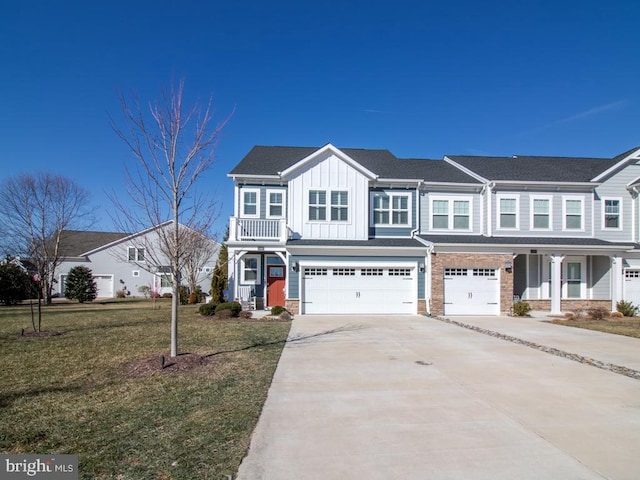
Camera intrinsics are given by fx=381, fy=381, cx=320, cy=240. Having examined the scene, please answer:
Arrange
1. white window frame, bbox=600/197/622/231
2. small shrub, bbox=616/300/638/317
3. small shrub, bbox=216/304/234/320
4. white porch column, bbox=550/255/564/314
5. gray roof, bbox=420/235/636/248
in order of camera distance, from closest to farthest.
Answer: small shrub, bbox=216/304/234/320
gray roof, bbox=420/235/636/248
white porch column, bbox=550/255/564/314
small shrub, bbox=616/300/638/317
white window frame, bbox=600/197/622/231

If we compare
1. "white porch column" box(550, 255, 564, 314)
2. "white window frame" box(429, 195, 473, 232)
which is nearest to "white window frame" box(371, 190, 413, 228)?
Result: "white window frame" box(429, 195, 473, 232)

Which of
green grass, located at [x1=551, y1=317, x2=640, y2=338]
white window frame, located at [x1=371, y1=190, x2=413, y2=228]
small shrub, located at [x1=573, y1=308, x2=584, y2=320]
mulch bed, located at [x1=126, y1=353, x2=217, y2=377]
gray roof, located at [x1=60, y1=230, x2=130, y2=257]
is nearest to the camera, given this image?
mulch bed, located at [x1=126, y1=353, x2=217, y2=377]

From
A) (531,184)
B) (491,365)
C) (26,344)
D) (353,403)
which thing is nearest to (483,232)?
(531,184)

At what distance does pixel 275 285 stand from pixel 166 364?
38.4 feet

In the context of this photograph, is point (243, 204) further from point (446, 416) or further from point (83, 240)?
point (83, 240)

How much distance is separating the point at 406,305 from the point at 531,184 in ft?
28.3

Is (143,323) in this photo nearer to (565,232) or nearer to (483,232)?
(483,232)

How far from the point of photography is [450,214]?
19.1 meters

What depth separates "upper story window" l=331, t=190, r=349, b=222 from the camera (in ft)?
59.1

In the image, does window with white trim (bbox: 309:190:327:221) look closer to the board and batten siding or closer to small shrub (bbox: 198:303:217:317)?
the board and batten siding

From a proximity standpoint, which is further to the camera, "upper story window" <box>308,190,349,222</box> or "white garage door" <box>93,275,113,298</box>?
"white garage door" <box>93,275,113,298</box>

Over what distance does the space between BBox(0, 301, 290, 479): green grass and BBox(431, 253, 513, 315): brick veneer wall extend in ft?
29.6

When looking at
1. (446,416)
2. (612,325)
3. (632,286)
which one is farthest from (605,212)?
(446,416)

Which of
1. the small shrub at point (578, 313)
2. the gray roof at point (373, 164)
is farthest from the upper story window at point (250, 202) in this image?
the small shrub at point (578, 313)
